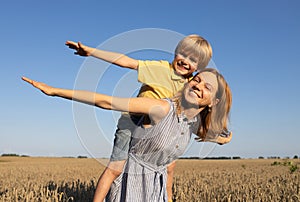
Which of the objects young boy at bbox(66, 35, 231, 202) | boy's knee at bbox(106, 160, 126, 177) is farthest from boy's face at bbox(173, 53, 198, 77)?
boy's knee at bbox(106, 160, 126, 177)

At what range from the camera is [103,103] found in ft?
8.84

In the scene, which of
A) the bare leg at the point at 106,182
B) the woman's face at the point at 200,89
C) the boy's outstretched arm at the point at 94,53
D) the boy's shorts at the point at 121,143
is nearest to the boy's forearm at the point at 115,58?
the boy's outstretched arm at the point at 94,53

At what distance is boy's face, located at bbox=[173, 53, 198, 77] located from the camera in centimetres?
390

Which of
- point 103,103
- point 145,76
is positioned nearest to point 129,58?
point 145,76

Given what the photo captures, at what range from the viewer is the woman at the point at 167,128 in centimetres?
328

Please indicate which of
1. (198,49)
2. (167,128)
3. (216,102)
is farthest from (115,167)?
(198,49)

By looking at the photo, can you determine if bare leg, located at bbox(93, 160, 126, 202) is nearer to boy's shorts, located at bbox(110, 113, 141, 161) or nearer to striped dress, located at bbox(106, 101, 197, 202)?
striped dress, located at bbox(106, 101, 197, 202)

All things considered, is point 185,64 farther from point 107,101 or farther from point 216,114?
point 107,101

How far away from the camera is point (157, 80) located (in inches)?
153

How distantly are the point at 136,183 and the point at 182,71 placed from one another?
1.26 meters

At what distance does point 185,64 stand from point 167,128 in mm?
895

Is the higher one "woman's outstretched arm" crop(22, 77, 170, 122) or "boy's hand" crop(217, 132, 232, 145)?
"boy's hand" crop(217, 132, 232, 145)

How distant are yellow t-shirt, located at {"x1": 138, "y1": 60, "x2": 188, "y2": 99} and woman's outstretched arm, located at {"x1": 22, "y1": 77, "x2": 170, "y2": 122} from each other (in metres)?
0.73

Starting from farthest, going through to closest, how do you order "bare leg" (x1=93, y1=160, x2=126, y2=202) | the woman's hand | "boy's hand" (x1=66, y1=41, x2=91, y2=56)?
1. "bare leg" (x1=93, y1=160, x2=126, y2=202)
2. "boy's hand" (x1=66, y1=41, x2=91, y2=56)
3. the woman's hand
